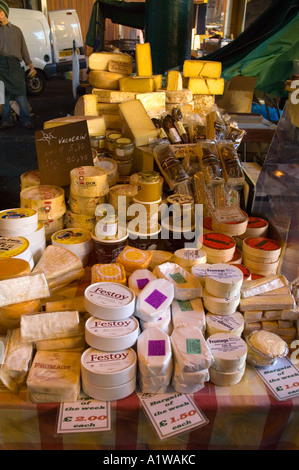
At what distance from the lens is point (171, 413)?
1261 mm

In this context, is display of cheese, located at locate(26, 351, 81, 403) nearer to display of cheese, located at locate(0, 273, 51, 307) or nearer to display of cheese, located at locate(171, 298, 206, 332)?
display of cheese, located at locate(0, 273, 51, 307)

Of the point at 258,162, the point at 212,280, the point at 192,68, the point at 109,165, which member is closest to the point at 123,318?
the point at 212,280

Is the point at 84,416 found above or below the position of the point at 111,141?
below

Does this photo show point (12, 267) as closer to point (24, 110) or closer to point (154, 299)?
point (154, 299)

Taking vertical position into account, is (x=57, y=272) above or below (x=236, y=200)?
below

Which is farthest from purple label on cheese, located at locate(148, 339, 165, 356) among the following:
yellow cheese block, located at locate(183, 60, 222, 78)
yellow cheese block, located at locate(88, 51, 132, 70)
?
yellow cheese block, located at locate(183, 60, 222, 78)

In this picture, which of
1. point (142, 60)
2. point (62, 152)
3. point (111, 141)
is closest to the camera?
point (62, 152)

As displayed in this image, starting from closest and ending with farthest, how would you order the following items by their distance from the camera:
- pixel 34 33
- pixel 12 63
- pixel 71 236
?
pixel 71 236
pixel 12 63
pixel 34 33

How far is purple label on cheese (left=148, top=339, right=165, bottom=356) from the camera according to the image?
1288 millimetres

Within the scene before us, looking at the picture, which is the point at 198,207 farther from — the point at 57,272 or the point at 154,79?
the point at 154,79

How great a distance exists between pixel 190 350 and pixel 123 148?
1551 mm

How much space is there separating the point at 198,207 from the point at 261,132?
4.63 ft

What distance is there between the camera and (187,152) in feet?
7.91

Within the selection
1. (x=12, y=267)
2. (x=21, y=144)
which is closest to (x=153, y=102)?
(x=12, y=267)
